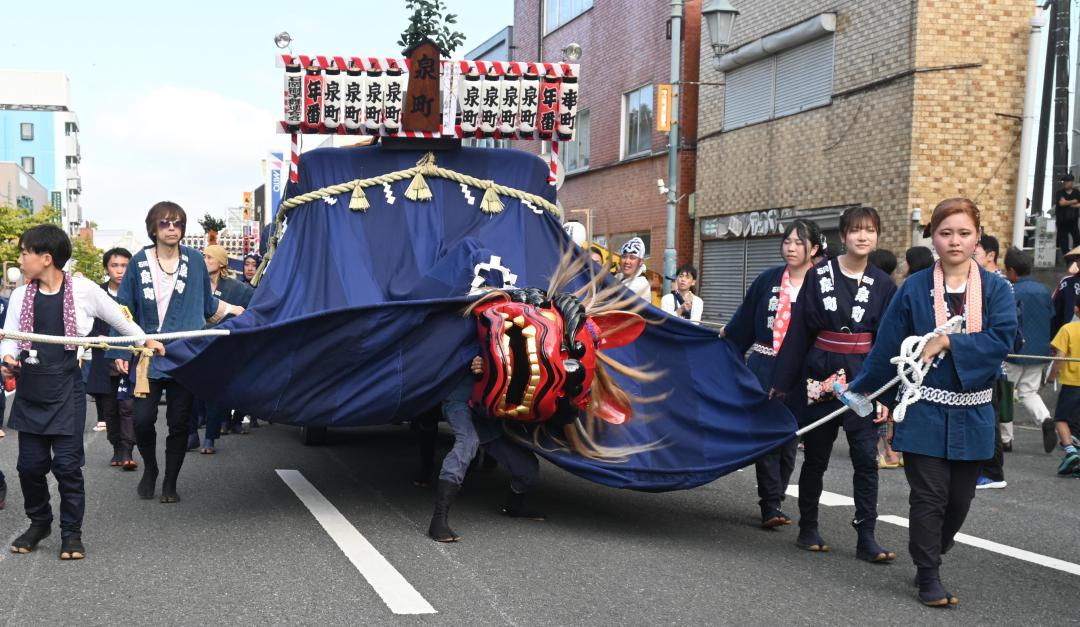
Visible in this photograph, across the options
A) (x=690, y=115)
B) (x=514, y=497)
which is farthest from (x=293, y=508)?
(x=690, y=115)

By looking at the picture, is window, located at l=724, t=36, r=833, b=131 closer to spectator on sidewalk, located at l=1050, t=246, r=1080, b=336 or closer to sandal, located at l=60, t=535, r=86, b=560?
spectator on sidewalk, located at l=1050, t=246, r=1080, b=336

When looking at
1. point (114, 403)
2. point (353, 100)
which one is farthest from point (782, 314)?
point (114, 403)

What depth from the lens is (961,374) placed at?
4.77 meters

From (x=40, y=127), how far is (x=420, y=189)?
296 ft

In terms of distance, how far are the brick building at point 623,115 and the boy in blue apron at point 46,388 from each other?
55.9 ft

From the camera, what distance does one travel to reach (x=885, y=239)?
1540 centimetres

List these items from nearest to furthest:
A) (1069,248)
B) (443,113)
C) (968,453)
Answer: (968,453) < (443,113) < (1069,248)

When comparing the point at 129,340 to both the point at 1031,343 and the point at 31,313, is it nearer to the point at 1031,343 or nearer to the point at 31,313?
the point at 31,313

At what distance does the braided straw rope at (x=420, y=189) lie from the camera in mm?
7402

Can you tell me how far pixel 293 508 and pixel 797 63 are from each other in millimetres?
13904

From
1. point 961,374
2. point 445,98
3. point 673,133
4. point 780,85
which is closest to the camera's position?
point 961,374

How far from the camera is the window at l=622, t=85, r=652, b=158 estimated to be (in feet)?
75.8

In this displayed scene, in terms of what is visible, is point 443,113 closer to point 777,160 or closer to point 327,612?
point 327,612

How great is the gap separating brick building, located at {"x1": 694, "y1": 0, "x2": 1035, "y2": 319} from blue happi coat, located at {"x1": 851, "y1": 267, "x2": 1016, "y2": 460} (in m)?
10.3
